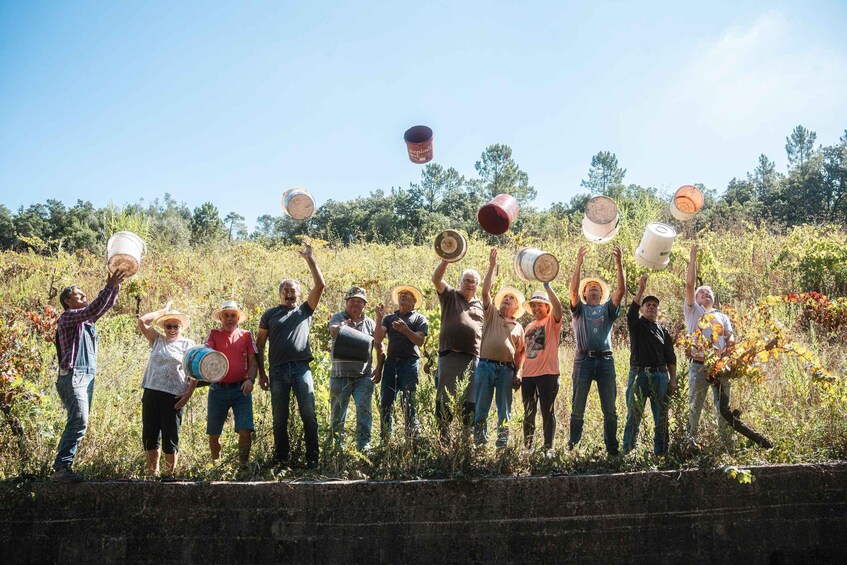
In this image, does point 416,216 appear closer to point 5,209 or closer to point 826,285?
point 826,285

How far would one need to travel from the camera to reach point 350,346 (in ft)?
18.9

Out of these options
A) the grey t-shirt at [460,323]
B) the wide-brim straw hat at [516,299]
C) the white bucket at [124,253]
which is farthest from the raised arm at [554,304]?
the white bucket at [124,253]

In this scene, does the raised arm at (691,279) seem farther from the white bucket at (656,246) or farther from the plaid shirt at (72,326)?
the plaid shirt at (72,326)

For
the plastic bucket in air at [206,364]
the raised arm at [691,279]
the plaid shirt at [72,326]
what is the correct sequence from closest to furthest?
the plaid shirt at [72,326]
the plastic bucket in air at [206,364]
the raised arm at [691,279]

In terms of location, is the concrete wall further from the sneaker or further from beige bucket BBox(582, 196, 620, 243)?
beige bucket BBox(582, 196, 620, 243)

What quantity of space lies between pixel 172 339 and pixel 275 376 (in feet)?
3.25

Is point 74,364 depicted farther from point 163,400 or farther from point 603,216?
point 603,216

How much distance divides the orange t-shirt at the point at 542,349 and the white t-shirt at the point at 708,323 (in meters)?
1.28

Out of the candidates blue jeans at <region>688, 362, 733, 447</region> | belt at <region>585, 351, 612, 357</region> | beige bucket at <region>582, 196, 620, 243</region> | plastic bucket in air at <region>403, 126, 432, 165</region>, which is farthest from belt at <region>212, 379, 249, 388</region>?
blue jeans at <region>688, 362, 733, 447</region>

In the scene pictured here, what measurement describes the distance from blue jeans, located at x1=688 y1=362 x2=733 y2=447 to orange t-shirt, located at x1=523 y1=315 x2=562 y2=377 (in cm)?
128

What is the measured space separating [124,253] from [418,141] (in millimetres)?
2910

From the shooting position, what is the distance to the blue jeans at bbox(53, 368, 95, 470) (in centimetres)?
516

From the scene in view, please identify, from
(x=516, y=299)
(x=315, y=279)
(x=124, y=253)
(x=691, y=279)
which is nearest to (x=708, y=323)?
(x=691, y=279)

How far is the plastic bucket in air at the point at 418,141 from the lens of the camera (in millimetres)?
6312
